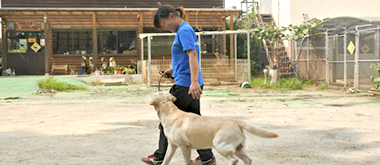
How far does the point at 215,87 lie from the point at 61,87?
5889mm

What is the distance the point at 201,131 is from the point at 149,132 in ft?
8.78

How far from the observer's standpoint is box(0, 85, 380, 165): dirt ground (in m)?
4.38

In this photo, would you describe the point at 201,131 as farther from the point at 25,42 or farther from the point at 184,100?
the point at 25,42

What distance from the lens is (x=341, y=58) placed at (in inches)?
605

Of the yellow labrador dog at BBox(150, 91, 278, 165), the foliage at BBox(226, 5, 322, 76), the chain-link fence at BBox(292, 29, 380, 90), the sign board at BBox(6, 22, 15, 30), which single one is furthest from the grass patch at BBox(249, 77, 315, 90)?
the sign board at BBox(6, 22, 15, 30)

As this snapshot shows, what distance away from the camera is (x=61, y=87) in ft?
49.5

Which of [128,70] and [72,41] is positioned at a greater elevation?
[72,41]

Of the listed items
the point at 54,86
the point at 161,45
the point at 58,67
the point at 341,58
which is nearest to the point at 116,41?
the point at 161,45

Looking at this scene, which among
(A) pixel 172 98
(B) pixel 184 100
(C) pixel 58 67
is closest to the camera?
(A) pixel 172 98

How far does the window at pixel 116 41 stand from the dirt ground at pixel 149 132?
41.8 feet

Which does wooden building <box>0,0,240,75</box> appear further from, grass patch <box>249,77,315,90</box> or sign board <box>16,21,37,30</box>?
grass patch <box>249,77,315,90</box>

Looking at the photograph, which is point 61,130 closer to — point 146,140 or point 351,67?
point 146,140

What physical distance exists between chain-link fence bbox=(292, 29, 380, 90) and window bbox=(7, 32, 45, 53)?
1358 cm

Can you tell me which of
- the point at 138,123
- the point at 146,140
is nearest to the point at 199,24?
the point at 138,123
